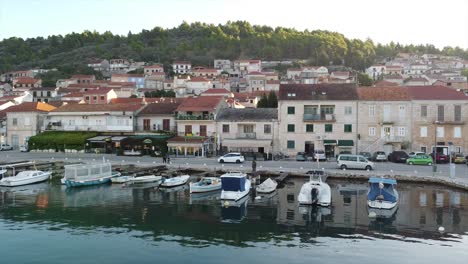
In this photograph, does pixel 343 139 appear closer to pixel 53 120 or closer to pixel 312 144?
pixel 312 144

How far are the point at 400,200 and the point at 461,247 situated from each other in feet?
38.1

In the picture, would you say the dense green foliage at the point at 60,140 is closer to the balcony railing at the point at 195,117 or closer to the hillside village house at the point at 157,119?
the hillside village house at the point at 157,119

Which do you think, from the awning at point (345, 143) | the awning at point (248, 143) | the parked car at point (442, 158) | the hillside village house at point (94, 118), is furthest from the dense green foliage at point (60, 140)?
the parked car at point (442, 158)

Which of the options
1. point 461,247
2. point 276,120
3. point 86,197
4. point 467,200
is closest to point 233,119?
point 276,120

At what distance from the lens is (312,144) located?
178 ft

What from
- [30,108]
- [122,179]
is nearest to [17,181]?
[122,179]

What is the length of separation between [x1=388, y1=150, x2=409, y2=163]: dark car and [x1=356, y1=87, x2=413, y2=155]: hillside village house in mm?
2290

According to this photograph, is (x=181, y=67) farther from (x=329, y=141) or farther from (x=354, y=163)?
(x=354, y=163)

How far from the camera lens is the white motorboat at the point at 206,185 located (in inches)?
1503

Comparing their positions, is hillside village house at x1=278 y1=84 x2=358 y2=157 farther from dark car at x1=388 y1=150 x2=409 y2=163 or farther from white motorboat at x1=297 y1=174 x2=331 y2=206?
white motorboat at x1=297 y1=174 x2=331 y2=206

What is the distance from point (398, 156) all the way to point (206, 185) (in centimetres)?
2136

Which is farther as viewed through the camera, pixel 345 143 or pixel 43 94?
pixel 43 94

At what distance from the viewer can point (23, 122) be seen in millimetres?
65562

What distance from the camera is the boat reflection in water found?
29406mm
